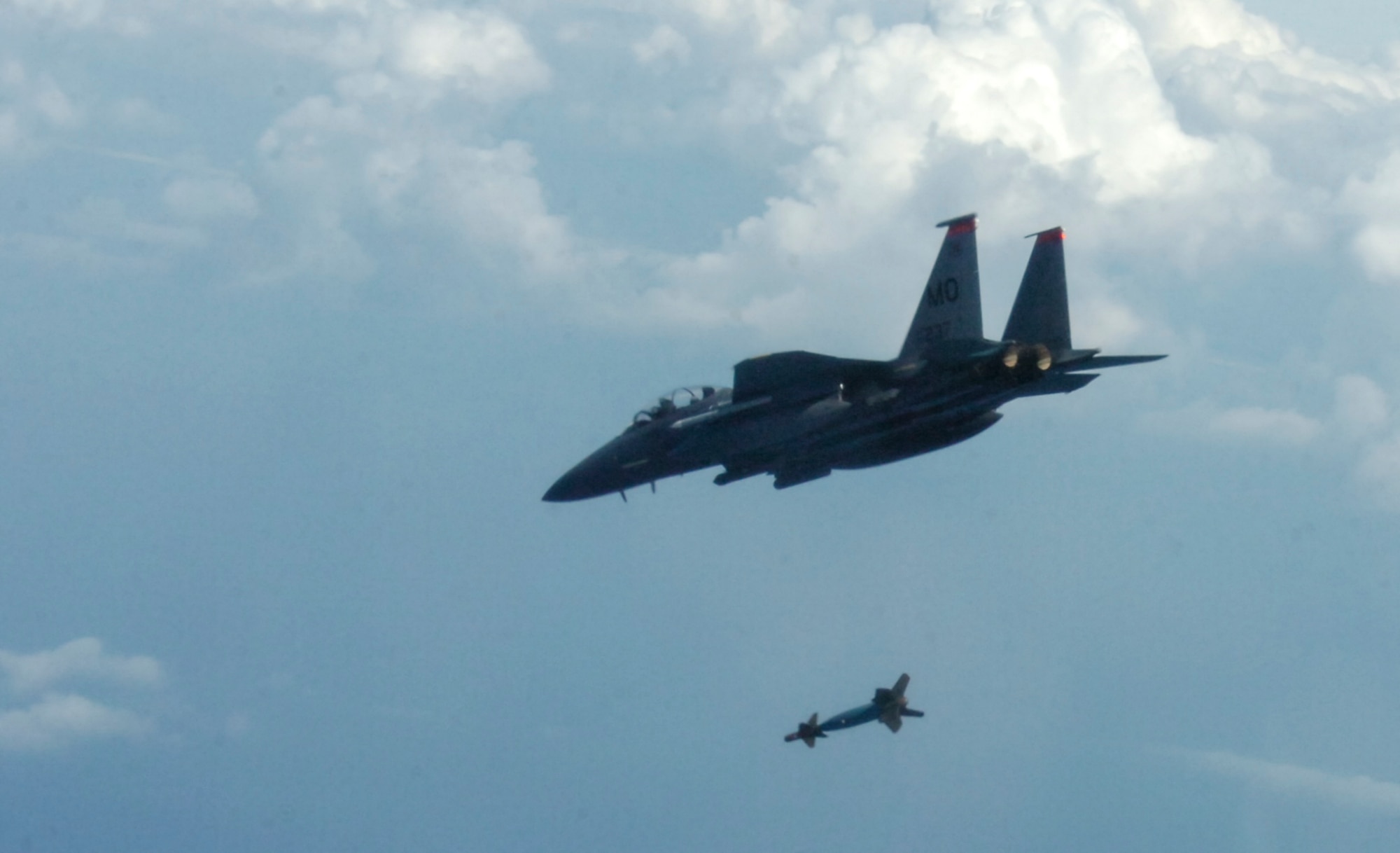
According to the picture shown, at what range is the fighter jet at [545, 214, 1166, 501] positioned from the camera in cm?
3597

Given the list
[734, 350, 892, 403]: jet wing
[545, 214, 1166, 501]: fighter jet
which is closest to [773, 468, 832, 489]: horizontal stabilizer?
[545, 214, 1166, 501]: fighter jet

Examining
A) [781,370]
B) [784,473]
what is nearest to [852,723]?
[784,473]

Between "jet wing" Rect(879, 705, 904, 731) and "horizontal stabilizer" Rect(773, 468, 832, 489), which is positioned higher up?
"horizontal stabilizer" Rect(773, 468, 832, 489)

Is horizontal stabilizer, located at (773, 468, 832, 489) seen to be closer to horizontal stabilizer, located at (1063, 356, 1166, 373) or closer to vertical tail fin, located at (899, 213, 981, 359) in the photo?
vertical tail fin, located at (899, 213, 981, 359)

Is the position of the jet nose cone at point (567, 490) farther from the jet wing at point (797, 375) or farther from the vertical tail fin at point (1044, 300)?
the vertical tail fin at point (1044, 300)

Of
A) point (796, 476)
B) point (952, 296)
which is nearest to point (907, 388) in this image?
point (952, 296)

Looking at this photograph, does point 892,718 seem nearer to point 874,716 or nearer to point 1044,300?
point 874,716

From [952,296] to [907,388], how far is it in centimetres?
287

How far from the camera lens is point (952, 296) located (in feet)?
124

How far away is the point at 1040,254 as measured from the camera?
37.1m

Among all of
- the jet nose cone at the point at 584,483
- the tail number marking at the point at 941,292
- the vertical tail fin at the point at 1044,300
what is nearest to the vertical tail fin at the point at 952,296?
the tail number marking at the point at 941,292

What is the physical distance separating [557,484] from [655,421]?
3.83m

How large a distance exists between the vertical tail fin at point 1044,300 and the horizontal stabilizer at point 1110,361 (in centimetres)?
82

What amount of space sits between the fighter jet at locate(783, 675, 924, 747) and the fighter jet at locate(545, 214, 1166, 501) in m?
8.08
